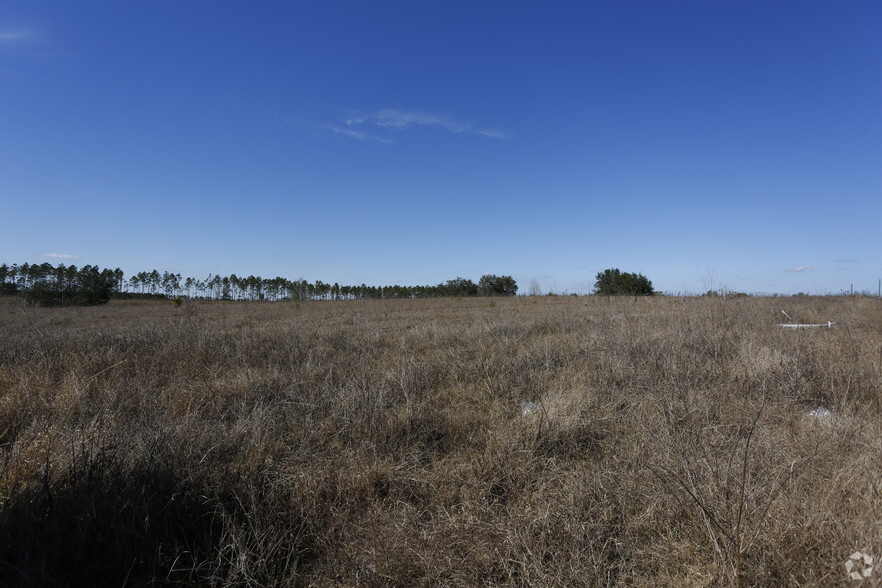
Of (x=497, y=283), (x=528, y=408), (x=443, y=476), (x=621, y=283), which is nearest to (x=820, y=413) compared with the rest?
(x=528, y=408)

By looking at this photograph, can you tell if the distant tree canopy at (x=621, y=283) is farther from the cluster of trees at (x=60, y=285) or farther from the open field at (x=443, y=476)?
the cluster of trees at (x=60, y=285)

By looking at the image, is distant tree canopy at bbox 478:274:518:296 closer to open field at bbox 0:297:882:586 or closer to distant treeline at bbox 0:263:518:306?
distant treeline at bbox 0:263:518:306

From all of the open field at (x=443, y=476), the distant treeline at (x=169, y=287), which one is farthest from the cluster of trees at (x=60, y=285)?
the open field at (x=443, y=476)

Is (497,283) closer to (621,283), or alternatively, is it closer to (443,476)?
(621,283)

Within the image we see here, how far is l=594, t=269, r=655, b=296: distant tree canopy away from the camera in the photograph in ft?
92.4

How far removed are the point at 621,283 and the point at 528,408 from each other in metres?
31.0

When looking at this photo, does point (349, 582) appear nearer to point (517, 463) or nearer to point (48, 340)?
point (517, 463)

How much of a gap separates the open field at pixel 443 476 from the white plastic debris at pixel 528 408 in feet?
0.27

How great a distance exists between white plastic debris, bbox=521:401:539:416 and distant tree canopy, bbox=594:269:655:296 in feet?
80.6

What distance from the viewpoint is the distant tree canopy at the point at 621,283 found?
28175 mm

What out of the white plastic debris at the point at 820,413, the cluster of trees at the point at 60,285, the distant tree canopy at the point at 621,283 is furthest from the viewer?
the cluster of trees at the point at 60,285

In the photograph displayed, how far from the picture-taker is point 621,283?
3153cm

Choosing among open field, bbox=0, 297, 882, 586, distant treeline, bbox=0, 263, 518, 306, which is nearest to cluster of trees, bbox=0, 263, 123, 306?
distant treeline, bbox=0, 263, 518, 306

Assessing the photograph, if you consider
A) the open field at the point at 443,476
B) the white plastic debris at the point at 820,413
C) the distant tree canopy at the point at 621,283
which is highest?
the distant tree canopy at the point at 621,283
